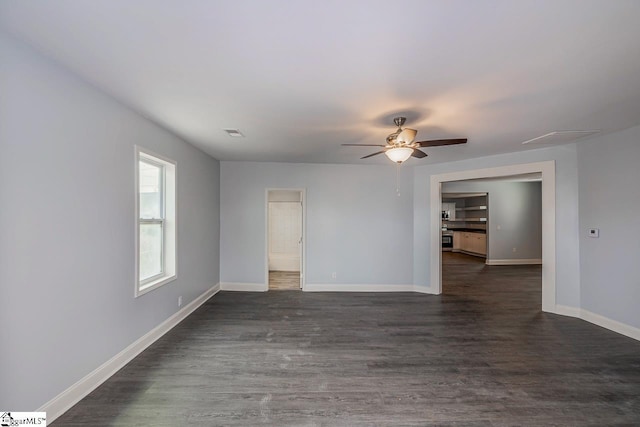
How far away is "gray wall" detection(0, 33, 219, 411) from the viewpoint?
1.56 meters

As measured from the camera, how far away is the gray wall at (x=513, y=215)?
7941mm

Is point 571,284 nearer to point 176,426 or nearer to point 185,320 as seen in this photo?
point 176,426

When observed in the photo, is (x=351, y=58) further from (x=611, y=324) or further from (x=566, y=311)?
(x=566, y=311)

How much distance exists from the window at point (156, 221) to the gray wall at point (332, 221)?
1693 millimetres

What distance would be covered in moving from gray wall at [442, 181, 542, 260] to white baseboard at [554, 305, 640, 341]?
429 centimetres

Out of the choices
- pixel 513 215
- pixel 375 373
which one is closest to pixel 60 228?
pixel 375 373

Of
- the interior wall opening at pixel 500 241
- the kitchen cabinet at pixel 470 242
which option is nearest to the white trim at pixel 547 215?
the interior wall opening at pixel 500 241

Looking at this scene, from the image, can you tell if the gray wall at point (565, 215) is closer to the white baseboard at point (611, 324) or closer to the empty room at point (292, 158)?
the empty room at point (292, 158)

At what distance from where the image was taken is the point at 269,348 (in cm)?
288

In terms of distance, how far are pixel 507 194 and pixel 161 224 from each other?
9.13 m

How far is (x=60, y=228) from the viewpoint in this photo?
186 cm

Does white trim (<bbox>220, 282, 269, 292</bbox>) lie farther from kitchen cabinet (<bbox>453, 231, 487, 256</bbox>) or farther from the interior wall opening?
kitchen cabinet (<bbox>453, 231, 487, 256</bbox>)

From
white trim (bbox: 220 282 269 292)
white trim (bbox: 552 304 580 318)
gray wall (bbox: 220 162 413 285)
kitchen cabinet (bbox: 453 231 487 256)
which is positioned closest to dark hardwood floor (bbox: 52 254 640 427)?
white trim (bbox: 552 304 580 318)

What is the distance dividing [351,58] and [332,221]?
369 centimetres
